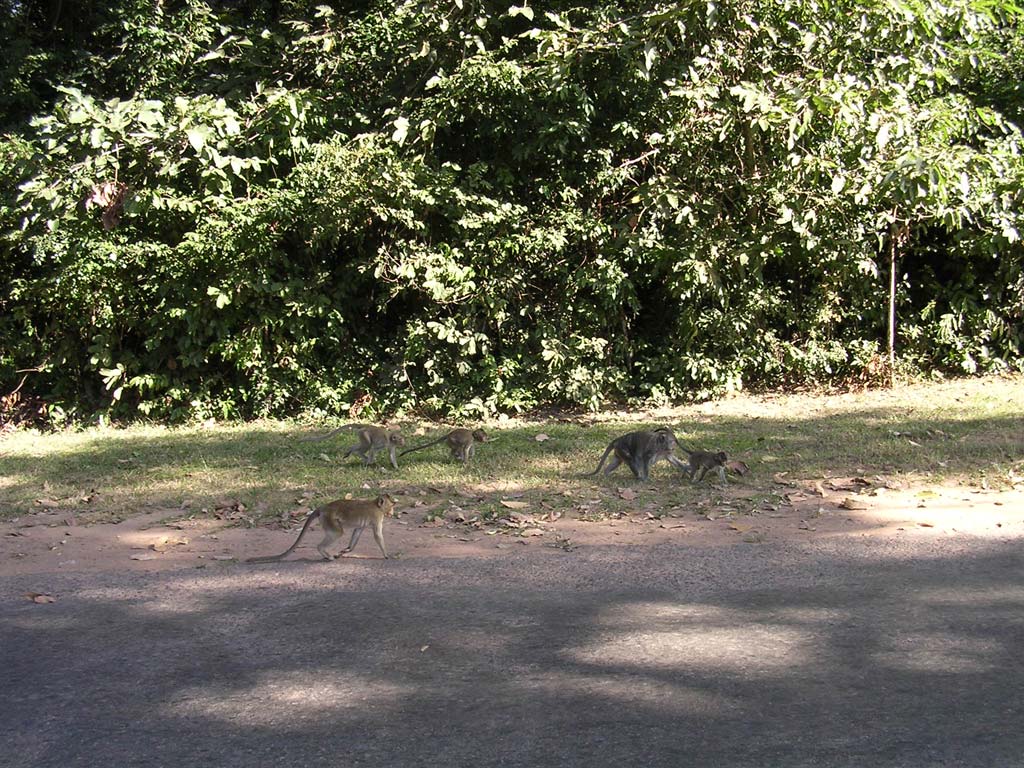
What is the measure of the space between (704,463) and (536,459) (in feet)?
7.09

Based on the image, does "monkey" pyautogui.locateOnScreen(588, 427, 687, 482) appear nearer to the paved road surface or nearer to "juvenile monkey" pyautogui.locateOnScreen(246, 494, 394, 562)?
the paved road surface

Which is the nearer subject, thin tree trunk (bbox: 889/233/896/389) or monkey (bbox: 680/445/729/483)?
monkey (bbox: 680/445/729/483)

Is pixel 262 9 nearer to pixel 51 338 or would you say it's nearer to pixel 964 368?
pixel 51 338

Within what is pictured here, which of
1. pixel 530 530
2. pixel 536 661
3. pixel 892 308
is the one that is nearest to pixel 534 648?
pixel 536 661

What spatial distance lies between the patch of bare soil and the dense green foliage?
5.26 metres

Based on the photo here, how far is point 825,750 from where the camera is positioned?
4.05 metres

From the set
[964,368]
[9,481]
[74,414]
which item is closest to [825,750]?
[9,481]

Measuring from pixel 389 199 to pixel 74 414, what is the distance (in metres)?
5.98

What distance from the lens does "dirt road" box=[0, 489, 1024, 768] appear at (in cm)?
418

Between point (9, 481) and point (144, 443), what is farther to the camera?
point (144, 443)

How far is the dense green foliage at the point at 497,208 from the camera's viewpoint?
12984mm

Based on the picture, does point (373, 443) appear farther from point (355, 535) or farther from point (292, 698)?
point (292, 698)

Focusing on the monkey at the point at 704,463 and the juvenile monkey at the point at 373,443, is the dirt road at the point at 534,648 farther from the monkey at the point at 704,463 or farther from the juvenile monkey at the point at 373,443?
the juvenile monkey at the point at 373,443

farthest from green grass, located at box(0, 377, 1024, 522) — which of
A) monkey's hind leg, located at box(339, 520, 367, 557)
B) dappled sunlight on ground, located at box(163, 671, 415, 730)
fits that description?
dappled sunlight on ground, located at box(163, 671, 415, 730)
